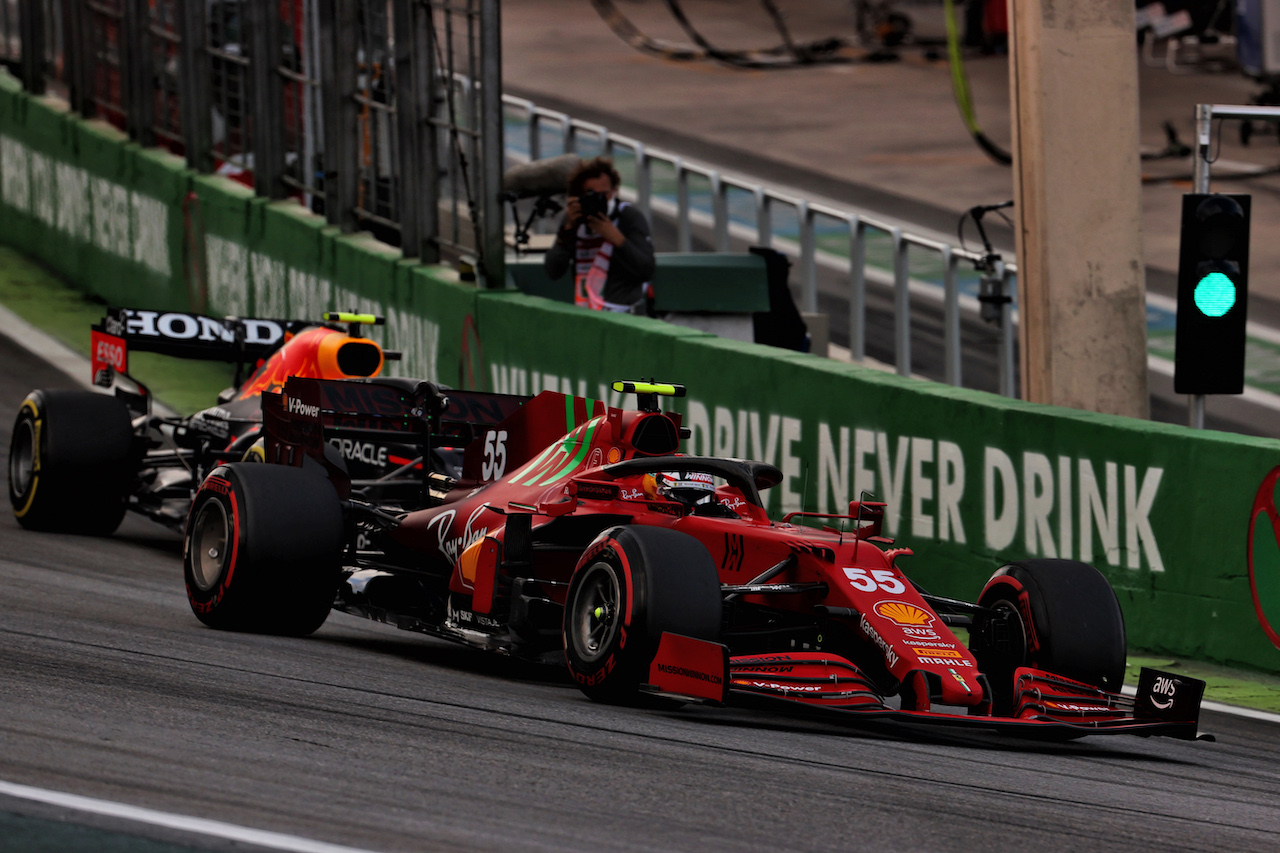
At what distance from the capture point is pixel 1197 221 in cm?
1039

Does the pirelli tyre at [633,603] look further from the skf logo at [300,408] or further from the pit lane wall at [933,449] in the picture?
the pit lane wall at [933,449]

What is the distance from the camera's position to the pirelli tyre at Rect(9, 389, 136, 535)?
11695 mm

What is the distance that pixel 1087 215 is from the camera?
458 inches

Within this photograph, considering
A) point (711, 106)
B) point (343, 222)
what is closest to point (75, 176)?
point (343, 222)

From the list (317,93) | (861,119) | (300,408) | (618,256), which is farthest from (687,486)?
(861,119)

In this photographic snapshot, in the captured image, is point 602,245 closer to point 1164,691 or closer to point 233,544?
point 233,544

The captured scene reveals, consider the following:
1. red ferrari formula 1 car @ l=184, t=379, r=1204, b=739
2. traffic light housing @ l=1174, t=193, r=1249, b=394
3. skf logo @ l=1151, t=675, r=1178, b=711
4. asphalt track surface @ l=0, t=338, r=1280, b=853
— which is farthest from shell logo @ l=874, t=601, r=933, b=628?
traffic light housing @ l=1174, t=193, r=1249, b=394

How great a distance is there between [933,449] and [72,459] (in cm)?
Result: 453

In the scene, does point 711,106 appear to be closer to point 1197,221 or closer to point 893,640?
point 1197,221

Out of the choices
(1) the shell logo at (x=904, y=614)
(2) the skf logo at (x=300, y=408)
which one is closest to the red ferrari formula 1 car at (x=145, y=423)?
(2) the skf logo at (x=300, y=408)

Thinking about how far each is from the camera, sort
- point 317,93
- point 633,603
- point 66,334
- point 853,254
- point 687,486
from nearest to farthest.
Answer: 1. point 633,603
2. point 687,486
3. point 853,254
4. point 317,93
5. point 66,334

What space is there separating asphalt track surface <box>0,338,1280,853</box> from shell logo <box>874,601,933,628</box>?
416 mm

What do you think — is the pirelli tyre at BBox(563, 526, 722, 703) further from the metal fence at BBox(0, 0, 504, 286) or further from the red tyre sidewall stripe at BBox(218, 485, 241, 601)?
the metal fence at BBox(0, 0, 504, 286)

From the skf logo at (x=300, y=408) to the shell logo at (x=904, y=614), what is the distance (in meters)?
3.31
